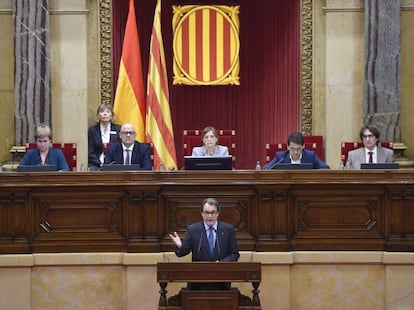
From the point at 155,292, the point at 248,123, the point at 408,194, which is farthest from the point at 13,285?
the point at 248,123

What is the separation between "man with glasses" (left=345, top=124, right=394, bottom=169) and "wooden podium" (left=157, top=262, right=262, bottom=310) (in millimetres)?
2229

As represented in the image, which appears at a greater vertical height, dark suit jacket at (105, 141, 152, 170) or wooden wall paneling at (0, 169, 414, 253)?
dark suit jacket at (105, 141, 152, 170)

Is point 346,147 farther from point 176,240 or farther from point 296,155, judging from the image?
point 176,240

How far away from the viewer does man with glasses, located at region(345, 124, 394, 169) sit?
28.6 ft

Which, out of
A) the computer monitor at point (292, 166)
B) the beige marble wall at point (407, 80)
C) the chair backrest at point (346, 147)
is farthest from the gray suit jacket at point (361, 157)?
the beige marble wall at point (407, 80)

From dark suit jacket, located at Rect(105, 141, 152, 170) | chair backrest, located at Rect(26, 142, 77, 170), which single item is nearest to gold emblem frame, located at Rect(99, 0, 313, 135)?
chair backrest, located at Rect(26, 142, 77, 170)

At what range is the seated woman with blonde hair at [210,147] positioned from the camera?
8789 millimetres

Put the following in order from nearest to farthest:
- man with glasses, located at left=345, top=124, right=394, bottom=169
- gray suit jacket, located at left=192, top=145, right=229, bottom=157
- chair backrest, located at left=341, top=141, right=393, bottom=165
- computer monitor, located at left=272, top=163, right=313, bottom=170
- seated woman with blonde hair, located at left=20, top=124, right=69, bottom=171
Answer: computer monitor, located at left=272, top=163, right=313, bottom=170
seated woman with blonde hair, located at left=20, top=124, right=69, bottom=171
man with glasses, located at left=345, top=124, right=394, bottom=169
gray suit jacket, located at left=192, top=145, right=229, bottom=157
chair backrest, located at left=341, top=141, right=393, bottom=165

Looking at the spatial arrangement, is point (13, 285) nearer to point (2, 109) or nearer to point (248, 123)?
point (2, 109)

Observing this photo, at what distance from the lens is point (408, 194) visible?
7.96m

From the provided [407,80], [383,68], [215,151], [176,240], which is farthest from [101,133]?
[407,80]

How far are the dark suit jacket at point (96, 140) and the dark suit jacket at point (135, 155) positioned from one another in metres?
0.79

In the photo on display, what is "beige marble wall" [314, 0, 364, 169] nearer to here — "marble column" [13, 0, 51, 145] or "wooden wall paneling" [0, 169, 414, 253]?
"wooden wall paneling" [0, 169, 414, 253]

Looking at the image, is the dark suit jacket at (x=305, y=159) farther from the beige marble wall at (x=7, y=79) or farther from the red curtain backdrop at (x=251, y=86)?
the beige marble wall at (x=7, y=79)
